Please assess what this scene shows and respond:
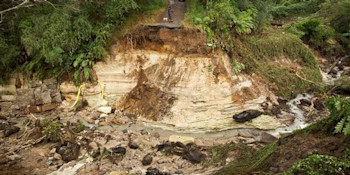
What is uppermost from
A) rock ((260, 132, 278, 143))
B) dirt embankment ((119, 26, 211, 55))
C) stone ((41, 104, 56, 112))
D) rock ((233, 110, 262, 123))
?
dirt embankment ((119, 26, 211, 55))

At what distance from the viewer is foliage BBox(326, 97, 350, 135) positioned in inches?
239

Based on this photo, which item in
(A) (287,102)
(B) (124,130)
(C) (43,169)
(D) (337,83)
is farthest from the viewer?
(D) (337,83)

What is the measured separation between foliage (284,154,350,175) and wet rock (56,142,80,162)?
7.05 meters

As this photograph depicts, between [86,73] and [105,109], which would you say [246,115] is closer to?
[105,109]

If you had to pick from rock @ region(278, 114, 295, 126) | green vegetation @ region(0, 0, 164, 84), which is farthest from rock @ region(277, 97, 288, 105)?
green vegetation @ region(0, 0, 164, 84)

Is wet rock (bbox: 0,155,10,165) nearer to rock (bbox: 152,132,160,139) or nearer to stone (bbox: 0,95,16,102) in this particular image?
stone (bbox: 0,95,16,102)

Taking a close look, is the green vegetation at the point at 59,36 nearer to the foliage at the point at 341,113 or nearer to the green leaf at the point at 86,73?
the green leaf at the point at 86,73

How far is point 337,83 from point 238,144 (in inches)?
326

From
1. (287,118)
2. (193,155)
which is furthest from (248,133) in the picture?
(193,155)

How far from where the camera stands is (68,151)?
1063 cm

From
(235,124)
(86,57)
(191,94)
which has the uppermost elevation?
(86,57)

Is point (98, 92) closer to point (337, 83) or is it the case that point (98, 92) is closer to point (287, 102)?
point (287, 102)

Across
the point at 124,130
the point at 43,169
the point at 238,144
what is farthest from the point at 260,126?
the point at 43,169

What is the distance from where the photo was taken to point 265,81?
15.2 m
